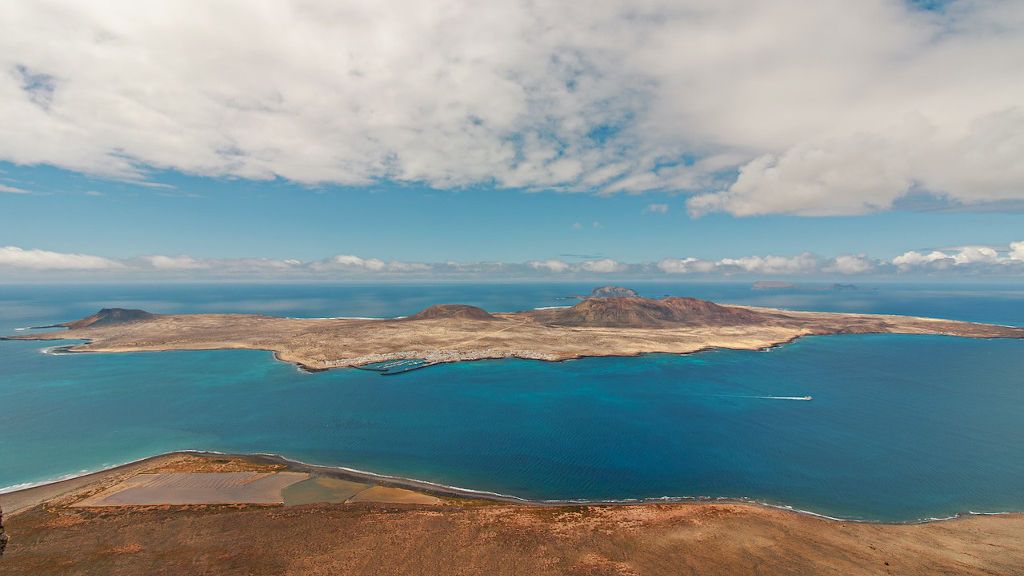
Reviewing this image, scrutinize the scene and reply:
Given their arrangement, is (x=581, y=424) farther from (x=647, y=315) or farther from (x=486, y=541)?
(x=647, y=315)

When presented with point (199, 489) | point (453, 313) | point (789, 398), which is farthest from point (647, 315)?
point (199, 489)

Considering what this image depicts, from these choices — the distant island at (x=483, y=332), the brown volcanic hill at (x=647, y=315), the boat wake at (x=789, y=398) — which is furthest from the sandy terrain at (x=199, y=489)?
the brown volcanic hill at (x=647, y=315)

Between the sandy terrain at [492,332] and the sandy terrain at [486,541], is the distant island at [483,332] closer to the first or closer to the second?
the sandy terrain at [492,332]

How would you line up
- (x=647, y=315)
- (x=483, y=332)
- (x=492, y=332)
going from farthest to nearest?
(x=647, y=315), (x=492, y=332), (x=483, y=332)

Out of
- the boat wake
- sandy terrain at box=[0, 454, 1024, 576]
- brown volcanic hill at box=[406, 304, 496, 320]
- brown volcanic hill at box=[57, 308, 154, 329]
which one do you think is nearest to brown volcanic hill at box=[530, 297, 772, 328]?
brown volcanic hill at box=[406, 304, 496, 320]

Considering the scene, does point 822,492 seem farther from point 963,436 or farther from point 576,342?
point 576,342

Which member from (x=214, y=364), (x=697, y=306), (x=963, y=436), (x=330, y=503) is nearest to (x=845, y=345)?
(x=697, y=306)
